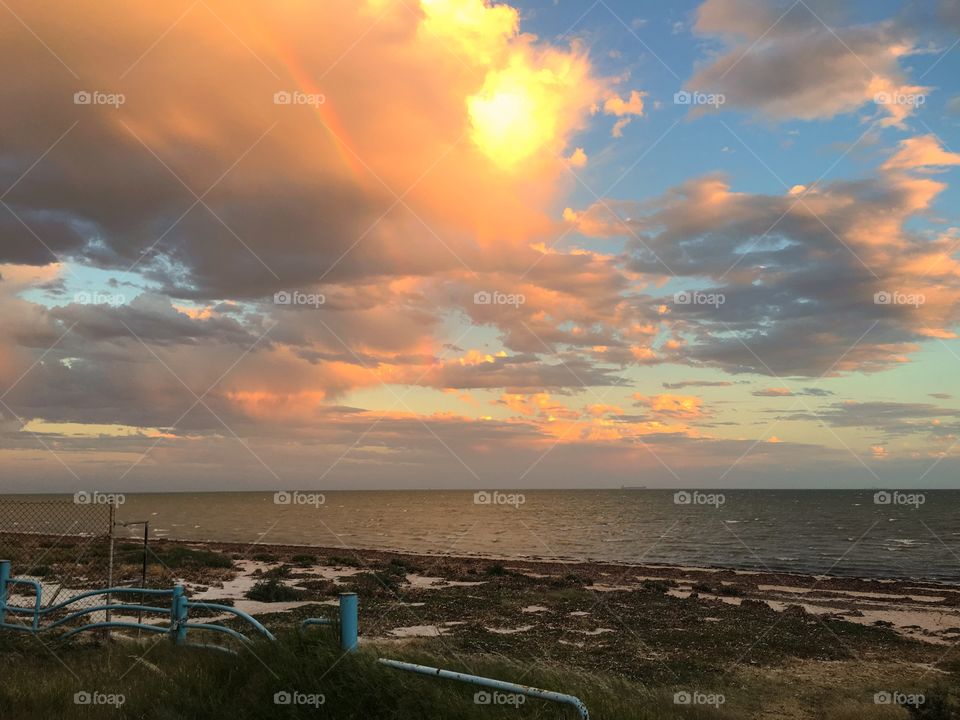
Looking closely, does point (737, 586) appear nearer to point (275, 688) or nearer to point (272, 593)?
point (272, 593)

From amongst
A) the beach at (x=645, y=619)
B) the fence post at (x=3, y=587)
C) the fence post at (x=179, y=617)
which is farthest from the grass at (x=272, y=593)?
the fence post at (x=179, y=617)

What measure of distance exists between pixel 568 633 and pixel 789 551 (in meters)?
43.0

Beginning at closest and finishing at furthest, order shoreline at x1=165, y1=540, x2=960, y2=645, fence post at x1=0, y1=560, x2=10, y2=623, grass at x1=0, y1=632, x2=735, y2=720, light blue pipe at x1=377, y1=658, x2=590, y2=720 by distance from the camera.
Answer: light blue pipe at x1=377, y1=658, x2=590, y2=720, grass at x1=0, y1=632, x2=735, y2=720, fence post at x1=0, y1=560, x2=10, y2=623, shoreline at x1=165, y1=540, x2=960, y2=645

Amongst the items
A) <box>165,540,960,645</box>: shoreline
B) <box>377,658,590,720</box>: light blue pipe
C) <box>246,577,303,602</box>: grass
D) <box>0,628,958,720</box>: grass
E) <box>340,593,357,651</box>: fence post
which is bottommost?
<box>165,540,960,645</box>: shoreline

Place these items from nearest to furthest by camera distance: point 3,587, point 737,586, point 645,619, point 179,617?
1. point 179,617
2. point 3,587
3. point 645,619
4. point 737,586

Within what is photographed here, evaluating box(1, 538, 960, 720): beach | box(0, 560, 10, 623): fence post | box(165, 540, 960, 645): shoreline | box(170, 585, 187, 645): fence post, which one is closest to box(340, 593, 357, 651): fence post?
box(1, 538, 960, 720): beach

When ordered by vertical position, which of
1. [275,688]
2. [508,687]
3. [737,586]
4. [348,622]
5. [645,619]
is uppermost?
[348,622]

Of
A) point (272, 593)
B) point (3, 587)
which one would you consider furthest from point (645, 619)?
point (3, 587)

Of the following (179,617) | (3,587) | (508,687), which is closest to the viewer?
(508,687)

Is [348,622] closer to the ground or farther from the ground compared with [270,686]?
farther from the ground

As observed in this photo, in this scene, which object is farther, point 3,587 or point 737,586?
point 737,586

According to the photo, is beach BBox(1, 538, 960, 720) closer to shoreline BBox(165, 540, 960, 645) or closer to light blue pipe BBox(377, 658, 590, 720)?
shoreline BBox(165, 540, 960, 645)

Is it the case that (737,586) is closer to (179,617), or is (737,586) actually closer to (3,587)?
(179,617)

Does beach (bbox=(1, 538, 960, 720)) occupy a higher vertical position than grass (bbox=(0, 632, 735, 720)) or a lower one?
lower
